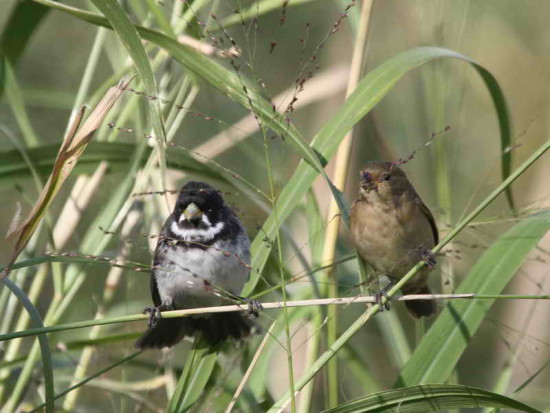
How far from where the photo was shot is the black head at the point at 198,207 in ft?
11.1

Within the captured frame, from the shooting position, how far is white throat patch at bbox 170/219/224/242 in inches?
138

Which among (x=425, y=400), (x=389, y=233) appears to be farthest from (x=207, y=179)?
(x=425, y=400)

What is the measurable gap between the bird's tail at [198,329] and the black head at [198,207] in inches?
16.4

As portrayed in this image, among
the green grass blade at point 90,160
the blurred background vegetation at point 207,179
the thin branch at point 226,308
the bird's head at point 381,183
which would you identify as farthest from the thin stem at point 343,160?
the thin branch at point 226,308

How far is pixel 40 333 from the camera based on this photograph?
7.13 feet

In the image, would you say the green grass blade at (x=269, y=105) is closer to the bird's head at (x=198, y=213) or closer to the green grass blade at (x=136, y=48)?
the green grass blade at (x=136, y=48)

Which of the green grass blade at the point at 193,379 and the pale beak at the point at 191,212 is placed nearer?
the green grass blade at the point at 193,379

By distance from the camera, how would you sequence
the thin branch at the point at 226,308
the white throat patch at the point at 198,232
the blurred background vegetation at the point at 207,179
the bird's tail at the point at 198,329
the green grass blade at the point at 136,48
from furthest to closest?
the white throat patch at the point at 198,232 → the bird's tail at the point at 198,329 → the blurred background vegetation at the point at 207,179 → the green grass blade at the point at 136,48 → the thin branch at the point at 226,308

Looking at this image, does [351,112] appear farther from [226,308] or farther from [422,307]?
[422,307]

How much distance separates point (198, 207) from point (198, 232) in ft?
0.46

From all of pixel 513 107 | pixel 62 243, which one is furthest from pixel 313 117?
pixel 62 243

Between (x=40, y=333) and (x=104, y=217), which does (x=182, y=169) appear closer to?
(x=104, y=217)

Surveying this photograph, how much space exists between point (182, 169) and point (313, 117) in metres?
3.77

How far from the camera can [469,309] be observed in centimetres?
283
